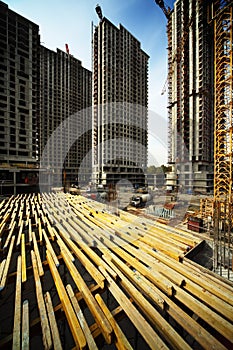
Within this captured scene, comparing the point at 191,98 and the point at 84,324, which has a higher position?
the point at 191,98

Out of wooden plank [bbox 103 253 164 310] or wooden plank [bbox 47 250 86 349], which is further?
wooden plank [bbox 103 253 164 310]

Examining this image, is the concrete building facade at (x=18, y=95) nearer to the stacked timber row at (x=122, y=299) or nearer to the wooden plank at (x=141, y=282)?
the stacked timber row at (x=122, y=299)

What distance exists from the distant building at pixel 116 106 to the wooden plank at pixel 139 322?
48118 millimetres

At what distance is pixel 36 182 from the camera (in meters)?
36.9

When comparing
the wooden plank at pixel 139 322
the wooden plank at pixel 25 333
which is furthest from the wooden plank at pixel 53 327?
the wooden plank at pixel 139 322

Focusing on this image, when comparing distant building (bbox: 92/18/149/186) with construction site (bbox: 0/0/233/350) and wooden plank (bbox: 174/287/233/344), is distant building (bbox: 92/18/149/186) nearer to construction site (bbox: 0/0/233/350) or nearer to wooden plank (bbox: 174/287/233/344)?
construction site (bbox: 0/0/233/350)

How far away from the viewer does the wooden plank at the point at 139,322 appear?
2368 mm

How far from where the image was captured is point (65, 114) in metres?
74.5

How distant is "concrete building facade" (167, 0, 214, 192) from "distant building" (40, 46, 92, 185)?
42370mm

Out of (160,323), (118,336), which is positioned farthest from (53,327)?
(160,323)

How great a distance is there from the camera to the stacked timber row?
2.59m

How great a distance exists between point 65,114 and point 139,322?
82346mm

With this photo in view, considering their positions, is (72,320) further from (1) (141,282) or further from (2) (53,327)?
(1) (141,282)

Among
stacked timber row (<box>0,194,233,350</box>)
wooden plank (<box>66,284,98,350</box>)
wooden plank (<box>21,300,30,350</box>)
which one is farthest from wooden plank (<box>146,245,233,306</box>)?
wooden plank (<box>21,300,30,350</box>)
